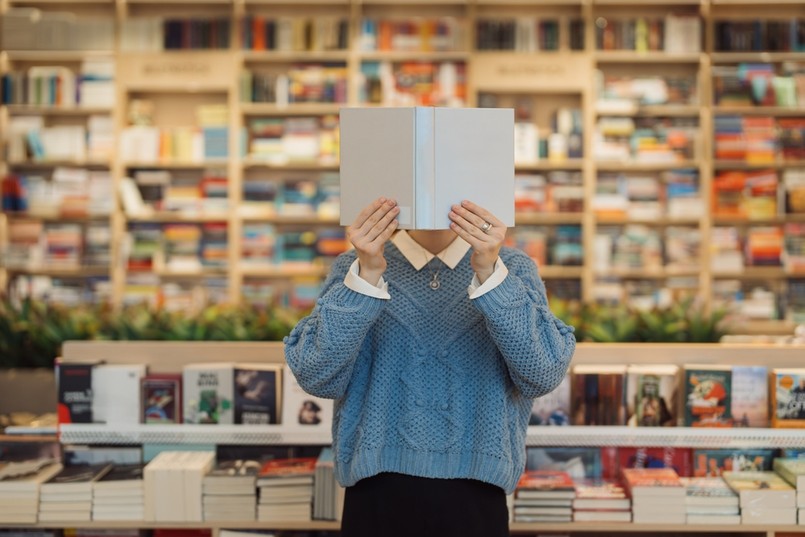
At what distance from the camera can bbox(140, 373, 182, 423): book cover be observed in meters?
2.87

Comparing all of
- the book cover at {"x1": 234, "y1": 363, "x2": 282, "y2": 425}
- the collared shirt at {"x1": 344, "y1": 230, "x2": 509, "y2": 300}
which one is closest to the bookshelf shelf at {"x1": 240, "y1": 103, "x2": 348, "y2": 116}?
the book cover at {"x1": 234, "y1": 363, "x2": 282, "y2": 425}

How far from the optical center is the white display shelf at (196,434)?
2816 mm

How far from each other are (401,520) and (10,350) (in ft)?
7.33

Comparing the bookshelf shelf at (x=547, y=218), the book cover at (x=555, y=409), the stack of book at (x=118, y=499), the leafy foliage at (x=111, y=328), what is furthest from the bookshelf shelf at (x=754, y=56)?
the stack of book at (x=118, y=499)

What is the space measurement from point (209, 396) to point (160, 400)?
157 mm

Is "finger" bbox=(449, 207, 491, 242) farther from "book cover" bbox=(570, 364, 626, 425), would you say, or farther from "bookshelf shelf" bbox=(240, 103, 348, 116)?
"bookshelf shelf" bbox=(240, 103, 348, 116)

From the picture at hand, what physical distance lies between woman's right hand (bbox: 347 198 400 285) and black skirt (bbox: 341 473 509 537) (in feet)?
1.41

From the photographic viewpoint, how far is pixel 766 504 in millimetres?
2676

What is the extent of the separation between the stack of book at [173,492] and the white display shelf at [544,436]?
127 millimetres

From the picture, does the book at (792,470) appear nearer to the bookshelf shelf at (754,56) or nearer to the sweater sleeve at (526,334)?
the sweater sleeve at (526,334)

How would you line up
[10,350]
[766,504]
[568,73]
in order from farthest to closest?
[568,73]
[10,350]
[766,504]

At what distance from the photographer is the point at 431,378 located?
188 centimetres

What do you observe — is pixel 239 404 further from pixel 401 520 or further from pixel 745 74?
pixel 745 74

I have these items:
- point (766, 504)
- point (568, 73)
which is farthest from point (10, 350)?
point (568, 73)
